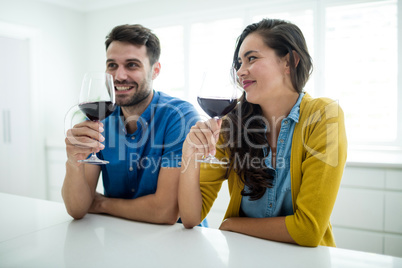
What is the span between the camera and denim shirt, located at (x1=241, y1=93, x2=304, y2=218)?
126 cm

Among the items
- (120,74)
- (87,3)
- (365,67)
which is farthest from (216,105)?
(87,3)

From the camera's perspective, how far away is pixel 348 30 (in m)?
3.03

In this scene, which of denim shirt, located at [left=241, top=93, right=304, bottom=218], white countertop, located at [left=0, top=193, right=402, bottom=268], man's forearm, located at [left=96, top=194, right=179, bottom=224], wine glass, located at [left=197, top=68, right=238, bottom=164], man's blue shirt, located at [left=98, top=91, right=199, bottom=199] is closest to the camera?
white countertop, located at [left=0, top=193, right=402, bottom=268]

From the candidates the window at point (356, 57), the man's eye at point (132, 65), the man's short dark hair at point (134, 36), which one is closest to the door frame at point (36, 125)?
the window at point (356, 57)

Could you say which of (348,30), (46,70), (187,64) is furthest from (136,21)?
(348,30)

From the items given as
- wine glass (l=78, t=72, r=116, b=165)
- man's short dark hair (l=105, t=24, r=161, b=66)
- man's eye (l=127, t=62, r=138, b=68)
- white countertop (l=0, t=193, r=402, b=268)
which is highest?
man's short dark hair (l=105, t=24, r=161, b=66)

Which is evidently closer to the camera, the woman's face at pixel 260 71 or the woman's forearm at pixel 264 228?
the woman's forearm at pixel 264 228

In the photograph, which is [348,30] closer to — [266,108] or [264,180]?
[266,108]

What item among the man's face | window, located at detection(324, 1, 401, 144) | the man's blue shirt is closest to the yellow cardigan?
the man's blue shirt

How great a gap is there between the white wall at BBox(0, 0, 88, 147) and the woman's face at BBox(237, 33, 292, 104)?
325 cm

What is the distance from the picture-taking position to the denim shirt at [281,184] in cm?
126

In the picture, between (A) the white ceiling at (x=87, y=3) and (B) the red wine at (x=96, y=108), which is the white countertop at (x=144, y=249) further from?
(A) the white ceiling at (x=87, y=3)

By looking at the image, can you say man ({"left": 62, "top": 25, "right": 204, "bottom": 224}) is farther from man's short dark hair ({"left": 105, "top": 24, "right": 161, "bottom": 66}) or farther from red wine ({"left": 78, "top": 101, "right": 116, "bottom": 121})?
red wine ({"left": 78, "top": 101, "right": 116, "bottom": 121})

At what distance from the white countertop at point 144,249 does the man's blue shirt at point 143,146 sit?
410mm
